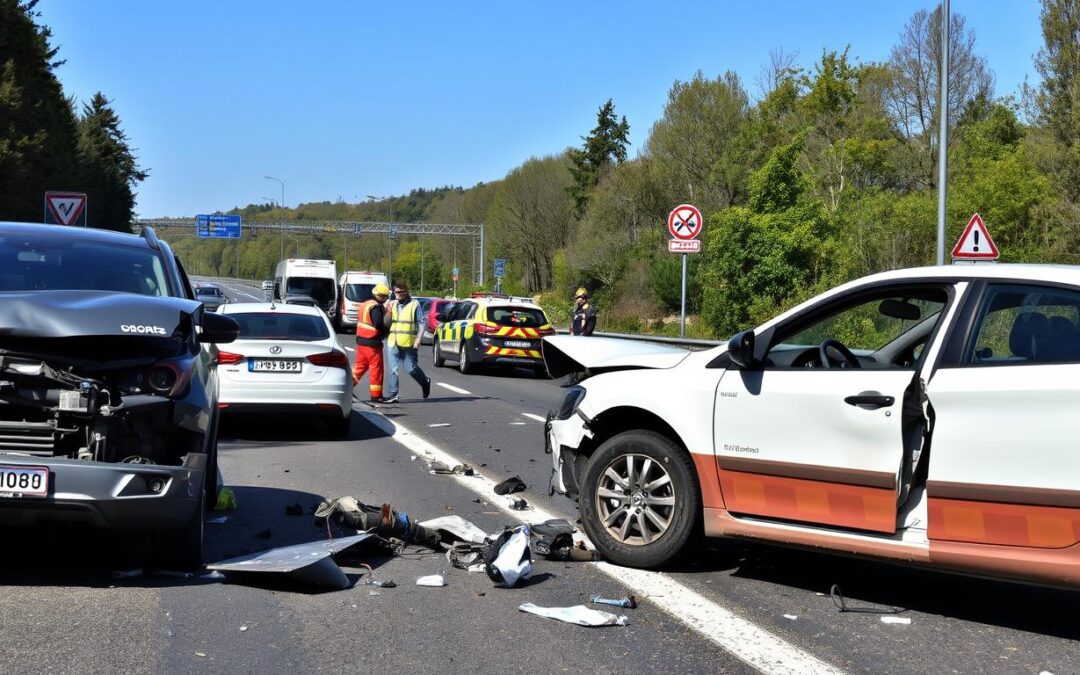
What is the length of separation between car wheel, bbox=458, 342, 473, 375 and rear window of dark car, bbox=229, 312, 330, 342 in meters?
10.9

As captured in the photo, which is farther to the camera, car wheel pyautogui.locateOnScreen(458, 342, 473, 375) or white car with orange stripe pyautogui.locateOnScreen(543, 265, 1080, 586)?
car wheel pyautogui.locateOnScreen(458, 342, 473, 375)

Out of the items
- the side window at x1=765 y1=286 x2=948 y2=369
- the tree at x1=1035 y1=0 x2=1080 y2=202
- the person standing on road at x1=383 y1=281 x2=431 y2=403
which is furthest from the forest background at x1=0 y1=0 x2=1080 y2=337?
the side window at x1=765 y1=286 x2=948 y2=369

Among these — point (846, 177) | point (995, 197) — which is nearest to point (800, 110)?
point (846, 177)

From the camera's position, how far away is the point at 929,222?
128ft

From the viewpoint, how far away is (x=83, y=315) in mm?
5418

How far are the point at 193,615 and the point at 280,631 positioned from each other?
48 cm

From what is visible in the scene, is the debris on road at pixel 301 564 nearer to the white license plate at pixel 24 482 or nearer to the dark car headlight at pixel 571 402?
the white license plate at pixel 24 482

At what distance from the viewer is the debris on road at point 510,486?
29.0 feet

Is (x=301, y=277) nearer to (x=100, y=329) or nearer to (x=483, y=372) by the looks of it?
(x=483, y=372)

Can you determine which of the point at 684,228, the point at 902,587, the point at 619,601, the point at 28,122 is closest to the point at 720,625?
the point at 619,601

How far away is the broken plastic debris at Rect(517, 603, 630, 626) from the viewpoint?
5.16 m

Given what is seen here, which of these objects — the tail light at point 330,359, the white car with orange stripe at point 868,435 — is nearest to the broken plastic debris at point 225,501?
the white car with orange stripe at point 868,435

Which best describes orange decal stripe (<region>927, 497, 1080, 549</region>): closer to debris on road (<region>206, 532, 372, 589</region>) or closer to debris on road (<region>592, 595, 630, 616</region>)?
debris on road (<region>592, 595, 630, 616</region>)

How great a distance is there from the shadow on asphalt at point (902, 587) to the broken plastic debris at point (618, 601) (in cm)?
76
